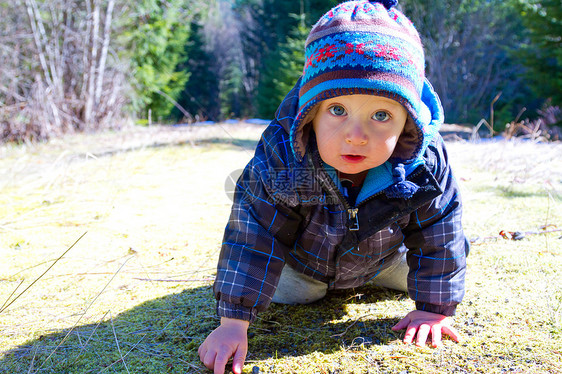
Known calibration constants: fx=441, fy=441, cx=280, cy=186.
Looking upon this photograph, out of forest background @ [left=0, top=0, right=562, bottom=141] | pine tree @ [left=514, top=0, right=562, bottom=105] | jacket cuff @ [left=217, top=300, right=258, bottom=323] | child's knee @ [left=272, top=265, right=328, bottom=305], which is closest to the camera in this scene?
jacket cuff @ [left=217, top=300, right=258, bottom=323]

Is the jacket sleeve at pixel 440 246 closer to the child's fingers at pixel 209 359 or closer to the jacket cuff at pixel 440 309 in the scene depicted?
the jacket cuff at pixel 440 309

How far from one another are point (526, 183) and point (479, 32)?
1343cm

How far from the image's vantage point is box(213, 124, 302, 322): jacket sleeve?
4.33 feet

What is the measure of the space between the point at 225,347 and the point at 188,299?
1.56ft

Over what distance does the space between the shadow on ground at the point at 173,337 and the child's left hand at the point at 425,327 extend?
63mm

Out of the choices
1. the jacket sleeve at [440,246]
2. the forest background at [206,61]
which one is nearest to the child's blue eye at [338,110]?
the jacket sleeve at [440,246]

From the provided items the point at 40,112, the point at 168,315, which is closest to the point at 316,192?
the point at 168,315

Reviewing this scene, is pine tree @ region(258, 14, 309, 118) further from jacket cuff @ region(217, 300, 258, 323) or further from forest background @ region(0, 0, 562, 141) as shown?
jacket cuff @ region(217, 300, 258, 323)

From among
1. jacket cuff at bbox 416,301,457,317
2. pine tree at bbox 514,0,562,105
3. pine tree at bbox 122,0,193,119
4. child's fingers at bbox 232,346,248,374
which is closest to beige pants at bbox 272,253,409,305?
jacket cuff at bbox 416,301,457,317

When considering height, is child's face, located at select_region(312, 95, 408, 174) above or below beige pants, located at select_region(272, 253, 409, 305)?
above

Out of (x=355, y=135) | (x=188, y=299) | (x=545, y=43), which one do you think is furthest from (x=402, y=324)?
(x=545, y=43)

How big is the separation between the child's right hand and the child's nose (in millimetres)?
620

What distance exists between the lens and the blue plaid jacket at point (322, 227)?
1.33 meters

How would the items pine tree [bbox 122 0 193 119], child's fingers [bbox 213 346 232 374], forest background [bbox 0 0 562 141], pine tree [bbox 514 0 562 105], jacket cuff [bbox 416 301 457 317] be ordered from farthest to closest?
pine tree [bbox 122 0 193 119] → pine tree [bbox 514 0 562 105] → forest background [bbox 0 0 562 141] → jacket cuff [bbox 416 301 457 317] → child's fingers [bbox 213 346 232 374]
